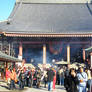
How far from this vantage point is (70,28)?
23.3 m

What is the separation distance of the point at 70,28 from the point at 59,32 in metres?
2.03

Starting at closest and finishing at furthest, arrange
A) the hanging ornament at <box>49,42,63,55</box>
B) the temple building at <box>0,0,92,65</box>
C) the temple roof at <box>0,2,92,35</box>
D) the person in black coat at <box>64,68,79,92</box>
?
the person in black coat at <box>64,68,79,92</box> → the temple building at <box>0,0,92,65</box> → the temple roof at <box>0,2,92,35</box> → the hanging ornament at <box>49,42,63,55</box>

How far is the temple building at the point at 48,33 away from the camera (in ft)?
72.1

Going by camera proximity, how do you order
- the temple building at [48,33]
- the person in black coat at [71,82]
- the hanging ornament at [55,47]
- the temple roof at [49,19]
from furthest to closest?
the hanging ornament at [55,47] < the temple roof at [49,19] < the temple building at [48,33] < the person in black coat at [71,82]

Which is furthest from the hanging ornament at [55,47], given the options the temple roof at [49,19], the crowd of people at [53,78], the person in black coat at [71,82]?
the person in black coat at [71,82]

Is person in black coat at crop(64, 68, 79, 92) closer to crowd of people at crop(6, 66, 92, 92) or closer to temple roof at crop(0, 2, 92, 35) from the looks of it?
crowd of people at crop(6, 66, 92, 92)

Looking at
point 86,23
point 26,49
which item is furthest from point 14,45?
point 86,23

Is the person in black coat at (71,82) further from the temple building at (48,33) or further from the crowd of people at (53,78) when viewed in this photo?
the temple building at (48,33)

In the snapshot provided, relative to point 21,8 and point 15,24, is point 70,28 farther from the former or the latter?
point 21,8

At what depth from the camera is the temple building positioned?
72.1ft

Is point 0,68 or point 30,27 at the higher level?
→ point 30,27

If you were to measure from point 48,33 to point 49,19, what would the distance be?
4959 millimetres

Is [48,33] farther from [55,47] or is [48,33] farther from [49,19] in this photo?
[49,19]

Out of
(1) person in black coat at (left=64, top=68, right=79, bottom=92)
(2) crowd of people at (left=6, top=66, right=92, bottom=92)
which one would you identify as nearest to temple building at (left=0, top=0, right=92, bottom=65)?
(2) crowd of people at (left=6, top=66, right=92, bottom=92)
